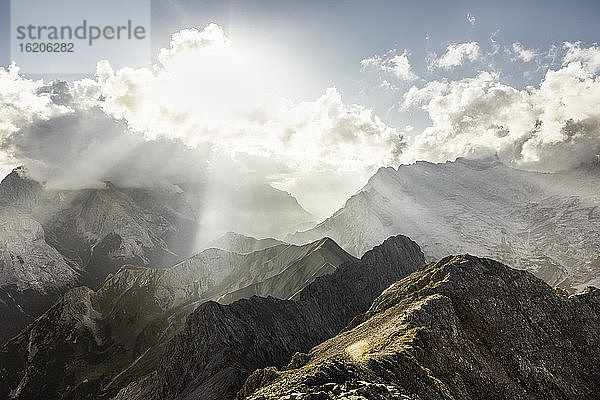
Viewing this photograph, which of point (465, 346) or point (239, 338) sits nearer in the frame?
point (465, 346)

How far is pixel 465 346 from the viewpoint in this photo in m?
58.0

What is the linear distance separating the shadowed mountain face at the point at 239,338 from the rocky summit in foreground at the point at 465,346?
2216 inches

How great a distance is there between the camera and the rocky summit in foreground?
43.4 meters

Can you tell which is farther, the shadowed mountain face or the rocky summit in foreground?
the shadowed mountain face

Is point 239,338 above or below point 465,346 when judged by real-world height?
below

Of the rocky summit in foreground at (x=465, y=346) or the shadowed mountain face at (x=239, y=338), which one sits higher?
the rocky summit in foreground at (x=465, y=346)

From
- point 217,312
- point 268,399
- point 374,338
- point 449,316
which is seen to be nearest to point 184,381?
point 217,312

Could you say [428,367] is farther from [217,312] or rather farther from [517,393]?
[217,312]

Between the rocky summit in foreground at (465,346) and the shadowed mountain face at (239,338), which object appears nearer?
the rocky summit in foreground at (465,346)

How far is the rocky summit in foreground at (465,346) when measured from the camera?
4338 centimetres

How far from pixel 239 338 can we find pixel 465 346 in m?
100

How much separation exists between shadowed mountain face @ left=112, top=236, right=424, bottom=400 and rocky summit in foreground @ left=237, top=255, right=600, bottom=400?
5629 centimetres

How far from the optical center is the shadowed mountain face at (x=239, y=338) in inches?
4759

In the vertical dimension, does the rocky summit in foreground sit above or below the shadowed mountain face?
above
